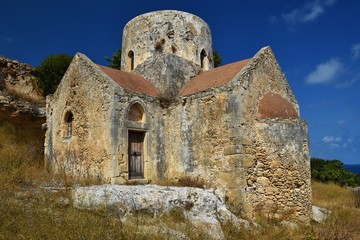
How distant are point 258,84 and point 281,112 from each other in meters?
1.31

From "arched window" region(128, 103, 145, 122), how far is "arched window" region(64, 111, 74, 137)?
2.80 meters

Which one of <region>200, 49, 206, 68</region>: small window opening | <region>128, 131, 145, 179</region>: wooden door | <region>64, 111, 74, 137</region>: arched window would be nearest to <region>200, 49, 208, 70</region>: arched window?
<region>200, 49, 206, 68</region>: small window opening

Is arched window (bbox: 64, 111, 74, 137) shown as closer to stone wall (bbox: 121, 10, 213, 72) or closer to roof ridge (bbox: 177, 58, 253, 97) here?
stone wall (bbox: 121, 10, 213, 72)

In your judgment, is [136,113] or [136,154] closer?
[136,154]

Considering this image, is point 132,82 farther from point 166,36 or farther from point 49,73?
point 49,73

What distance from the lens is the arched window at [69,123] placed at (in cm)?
1352

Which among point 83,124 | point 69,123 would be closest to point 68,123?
point 69,123

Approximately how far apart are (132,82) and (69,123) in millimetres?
3143

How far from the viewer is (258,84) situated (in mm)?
12148

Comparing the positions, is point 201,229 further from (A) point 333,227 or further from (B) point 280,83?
(B) point 280,83

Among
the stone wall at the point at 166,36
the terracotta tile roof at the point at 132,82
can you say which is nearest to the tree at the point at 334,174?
the stone wall at the point at 166,36

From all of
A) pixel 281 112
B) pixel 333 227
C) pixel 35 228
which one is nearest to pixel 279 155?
pixel 281 112

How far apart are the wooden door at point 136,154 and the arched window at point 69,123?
288 cm

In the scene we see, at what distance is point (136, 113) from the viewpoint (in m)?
12.4
